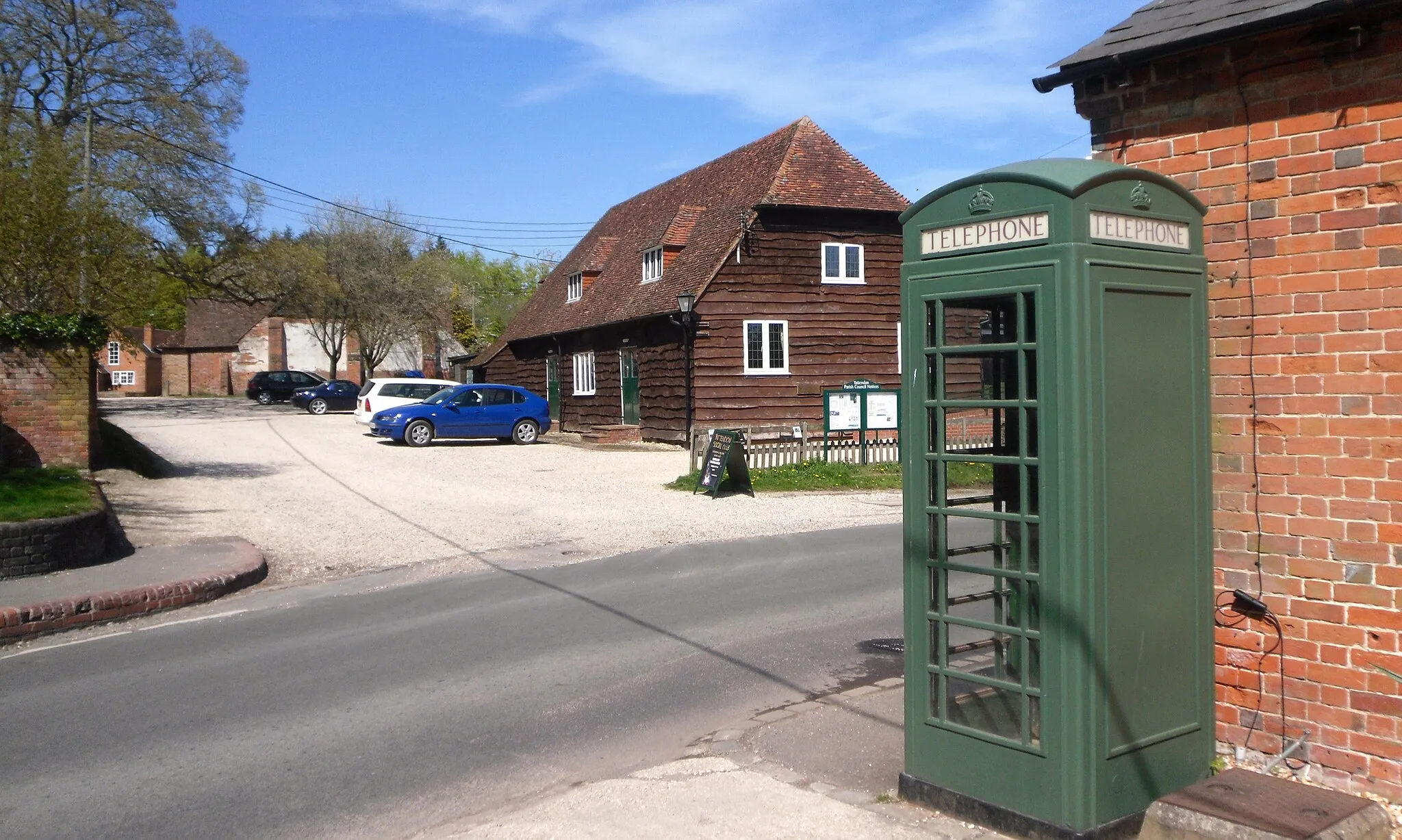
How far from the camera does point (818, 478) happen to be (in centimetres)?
1994

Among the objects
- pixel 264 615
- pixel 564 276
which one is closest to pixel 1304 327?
pixel 264 615

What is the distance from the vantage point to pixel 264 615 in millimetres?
10039

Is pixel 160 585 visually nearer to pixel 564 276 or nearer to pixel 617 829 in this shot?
pixel 617 829

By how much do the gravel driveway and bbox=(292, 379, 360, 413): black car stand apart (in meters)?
18.0

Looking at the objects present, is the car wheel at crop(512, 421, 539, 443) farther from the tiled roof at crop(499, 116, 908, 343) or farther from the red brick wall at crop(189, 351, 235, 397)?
the red brick wall at crop(189, 351, 235, 397)

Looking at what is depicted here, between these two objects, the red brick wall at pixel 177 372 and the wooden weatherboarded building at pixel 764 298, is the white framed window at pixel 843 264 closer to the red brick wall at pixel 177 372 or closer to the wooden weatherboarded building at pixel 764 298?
the wooden weatherboarded building at pixel 764 298


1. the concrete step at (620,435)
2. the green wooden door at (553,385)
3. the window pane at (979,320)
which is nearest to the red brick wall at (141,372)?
the green wooden door at (553,385)

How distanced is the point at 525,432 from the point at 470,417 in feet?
5.49

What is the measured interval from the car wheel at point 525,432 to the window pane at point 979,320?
82.1ft

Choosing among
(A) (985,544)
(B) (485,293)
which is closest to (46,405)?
(A) (985,544)

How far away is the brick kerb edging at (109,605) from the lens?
9.31 metres

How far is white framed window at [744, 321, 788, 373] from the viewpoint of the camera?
29.4 meters

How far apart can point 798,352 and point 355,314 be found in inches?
1290

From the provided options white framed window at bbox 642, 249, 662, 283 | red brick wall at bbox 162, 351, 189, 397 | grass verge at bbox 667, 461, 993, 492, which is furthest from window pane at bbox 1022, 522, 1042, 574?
red brick wall at bbox 162, 351, 189, 397
